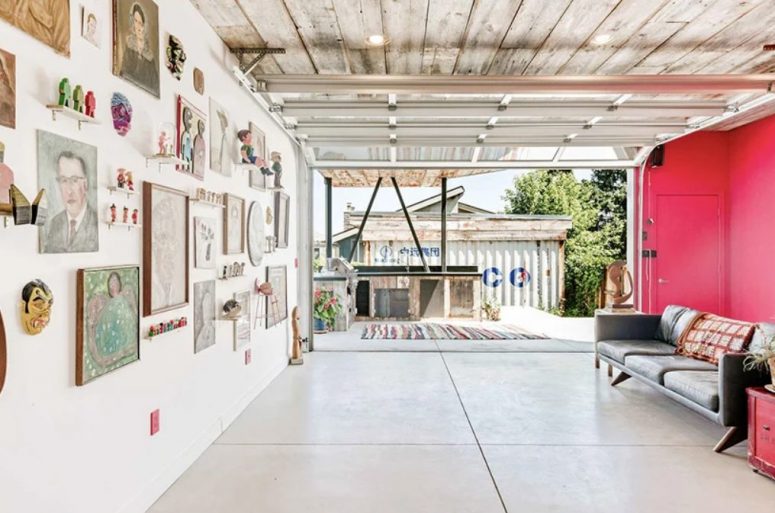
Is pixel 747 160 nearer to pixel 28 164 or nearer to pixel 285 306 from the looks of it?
pixel 285 306

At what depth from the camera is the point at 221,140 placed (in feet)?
10.8

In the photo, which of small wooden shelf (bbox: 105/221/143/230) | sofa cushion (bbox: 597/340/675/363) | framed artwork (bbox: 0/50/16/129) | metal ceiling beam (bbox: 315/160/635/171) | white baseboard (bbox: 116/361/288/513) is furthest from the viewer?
metal ceiling beam (bbox: 315/160/635/171)

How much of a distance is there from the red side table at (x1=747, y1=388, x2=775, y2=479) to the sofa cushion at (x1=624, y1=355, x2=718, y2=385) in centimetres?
80

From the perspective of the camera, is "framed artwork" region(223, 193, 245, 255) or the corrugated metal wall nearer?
"framed artwork" region(223, 193, 245, 255)

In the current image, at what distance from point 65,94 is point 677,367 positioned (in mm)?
4049

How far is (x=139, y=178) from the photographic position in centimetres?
229

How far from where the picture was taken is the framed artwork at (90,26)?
6.19 feet

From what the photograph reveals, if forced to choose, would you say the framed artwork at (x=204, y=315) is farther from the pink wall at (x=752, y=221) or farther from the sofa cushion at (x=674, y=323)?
the pink wall at (x=752, y=221)

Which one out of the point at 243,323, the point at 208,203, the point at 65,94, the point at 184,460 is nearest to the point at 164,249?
the point at 208,203

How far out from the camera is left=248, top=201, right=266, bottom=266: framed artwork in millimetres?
3891

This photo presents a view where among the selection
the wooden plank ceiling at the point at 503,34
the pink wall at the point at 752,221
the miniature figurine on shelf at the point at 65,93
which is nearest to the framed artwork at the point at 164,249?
the miniature figurine on shelf at the point at 65,93

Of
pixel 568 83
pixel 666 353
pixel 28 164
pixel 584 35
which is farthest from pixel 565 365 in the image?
pixel 28 164

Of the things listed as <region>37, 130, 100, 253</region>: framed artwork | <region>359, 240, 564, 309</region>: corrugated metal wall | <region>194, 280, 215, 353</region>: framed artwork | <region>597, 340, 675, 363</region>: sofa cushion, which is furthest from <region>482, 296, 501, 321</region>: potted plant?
<region>37, 130, 100, 253</region>: framed artwork

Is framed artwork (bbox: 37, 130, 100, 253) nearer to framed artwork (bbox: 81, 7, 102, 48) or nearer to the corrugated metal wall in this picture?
framed artwork (bbox: 81, 7, 102, 48)
